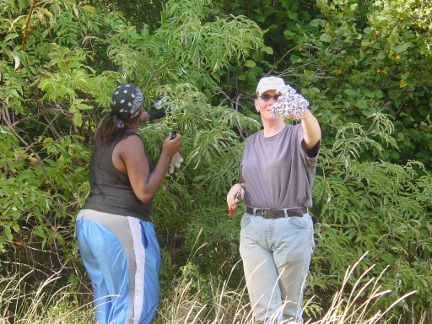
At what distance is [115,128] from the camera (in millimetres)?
4180

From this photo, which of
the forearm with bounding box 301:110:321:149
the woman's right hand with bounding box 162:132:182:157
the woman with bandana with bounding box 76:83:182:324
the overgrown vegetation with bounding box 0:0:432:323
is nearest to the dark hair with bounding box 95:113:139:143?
the woman with bandana with bounding box 76:83:182:324

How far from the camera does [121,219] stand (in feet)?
13.5

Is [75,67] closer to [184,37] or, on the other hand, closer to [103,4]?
[184,37]

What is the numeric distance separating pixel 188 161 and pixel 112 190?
1.99ft

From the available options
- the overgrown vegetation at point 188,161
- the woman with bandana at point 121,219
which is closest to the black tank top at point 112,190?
the woman with bandana at point 121,219

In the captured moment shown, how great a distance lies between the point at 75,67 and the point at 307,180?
1564mm

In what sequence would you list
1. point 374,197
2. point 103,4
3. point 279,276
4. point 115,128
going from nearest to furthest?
point 279,276 → point 115,128 → point 374,197 → point 103,4

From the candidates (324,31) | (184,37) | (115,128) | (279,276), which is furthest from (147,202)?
(324,31)

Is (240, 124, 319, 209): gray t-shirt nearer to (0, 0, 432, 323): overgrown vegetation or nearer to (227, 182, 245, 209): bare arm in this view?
(227, 182, 245, 209): bare arm

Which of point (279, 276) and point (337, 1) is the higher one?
point (337, 1)

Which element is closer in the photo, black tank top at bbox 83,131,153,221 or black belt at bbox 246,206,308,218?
black belt at bbox 246,206,308,218

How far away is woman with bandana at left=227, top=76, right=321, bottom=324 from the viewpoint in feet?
13.1

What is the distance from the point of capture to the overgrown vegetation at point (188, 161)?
467cm

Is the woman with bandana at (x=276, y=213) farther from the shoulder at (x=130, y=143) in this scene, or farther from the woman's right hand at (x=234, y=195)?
the shoulder at (x=130, y=143)
